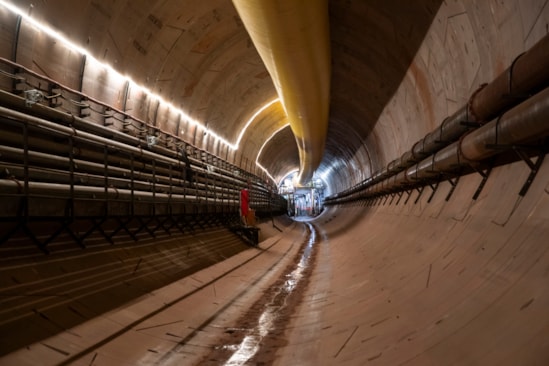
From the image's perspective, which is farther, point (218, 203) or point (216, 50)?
point (218, 203)

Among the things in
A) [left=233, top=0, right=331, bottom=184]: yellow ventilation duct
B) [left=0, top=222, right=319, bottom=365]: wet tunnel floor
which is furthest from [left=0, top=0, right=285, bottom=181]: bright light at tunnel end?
[left=0, top=222, right=319, bottom=365]: wet tunnel floor

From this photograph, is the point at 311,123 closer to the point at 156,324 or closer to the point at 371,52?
the point at 371,52

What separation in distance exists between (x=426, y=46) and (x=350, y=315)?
14.3ft

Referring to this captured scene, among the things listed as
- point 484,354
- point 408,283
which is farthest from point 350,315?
point 484,354

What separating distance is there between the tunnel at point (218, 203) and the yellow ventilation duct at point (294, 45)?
0.15 ft

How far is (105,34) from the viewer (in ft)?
20.7

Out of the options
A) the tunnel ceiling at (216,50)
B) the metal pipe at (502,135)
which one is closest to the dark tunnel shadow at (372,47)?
the tunnel ceiling at (216,50)

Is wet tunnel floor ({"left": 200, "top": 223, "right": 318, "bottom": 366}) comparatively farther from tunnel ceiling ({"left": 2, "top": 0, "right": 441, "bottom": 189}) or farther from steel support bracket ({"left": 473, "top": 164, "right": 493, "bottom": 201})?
tunnel ceiling ({"left": 2, "top": 0, "right": 441, "bottom": 189})

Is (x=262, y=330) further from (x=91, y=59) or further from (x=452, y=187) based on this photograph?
(x=91, y=59)

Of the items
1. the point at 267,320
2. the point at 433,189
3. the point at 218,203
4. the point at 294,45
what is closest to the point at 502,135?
the point at 433,189

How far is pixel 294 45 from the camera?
6.33 m

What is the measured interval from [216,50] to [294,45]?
12.1 ft

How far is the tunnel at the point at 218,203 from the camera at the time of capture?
9.74ft

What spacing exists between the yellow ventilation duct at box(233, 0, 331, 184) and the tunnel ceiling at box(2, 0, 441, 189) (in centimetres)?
102
